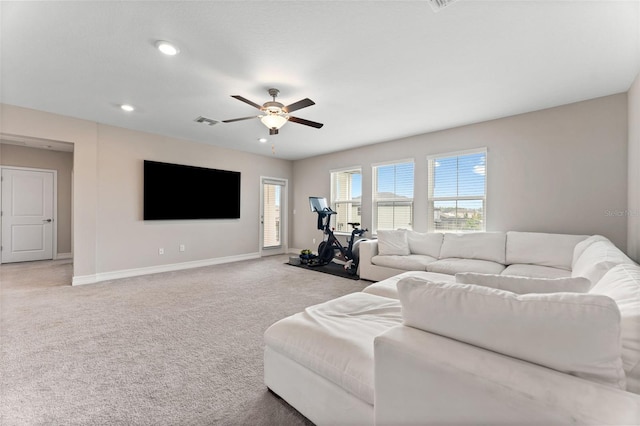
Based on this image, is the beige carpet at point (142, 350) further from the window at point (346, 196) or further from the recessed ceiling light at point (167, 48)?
the recessed ceiling light at point (167, 48)

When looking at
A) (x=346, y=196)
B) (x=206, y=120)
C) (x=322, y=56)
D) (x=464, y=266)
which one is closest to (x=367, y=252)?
(x=464, y=266)

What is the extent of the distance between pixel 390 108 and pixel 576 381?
355 centimetres

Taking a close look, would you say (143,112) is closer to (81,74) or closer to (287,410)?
(81,74)

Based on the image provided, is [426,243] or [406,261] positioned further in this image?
[426,243]

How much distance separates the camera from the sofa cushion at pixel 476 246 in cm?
372

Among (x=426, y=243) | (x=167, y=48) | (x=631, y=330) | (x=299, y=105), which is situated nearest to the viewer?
(x=631, y=330)

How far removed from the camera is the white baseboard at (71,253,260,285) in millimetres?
4254

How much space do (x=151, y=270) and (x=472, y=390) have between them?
553 centimetres

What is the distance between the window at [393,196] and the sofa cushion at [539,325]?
14.0 ft

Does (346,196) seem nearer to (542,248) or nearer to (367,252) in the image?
(367,252)

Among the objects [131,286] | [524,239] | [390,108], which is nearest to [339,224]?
[390,108]

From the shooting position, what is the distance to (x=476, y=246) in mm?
3861

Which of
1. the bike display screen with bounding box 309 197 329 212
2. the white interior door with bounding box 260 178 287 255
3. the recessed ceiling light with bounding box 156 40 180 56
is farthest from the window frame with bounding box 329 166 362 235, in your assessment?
the recessed ceiling light with bounding box 156 40 180 56

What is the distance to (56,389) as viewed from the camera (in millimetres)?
1777
